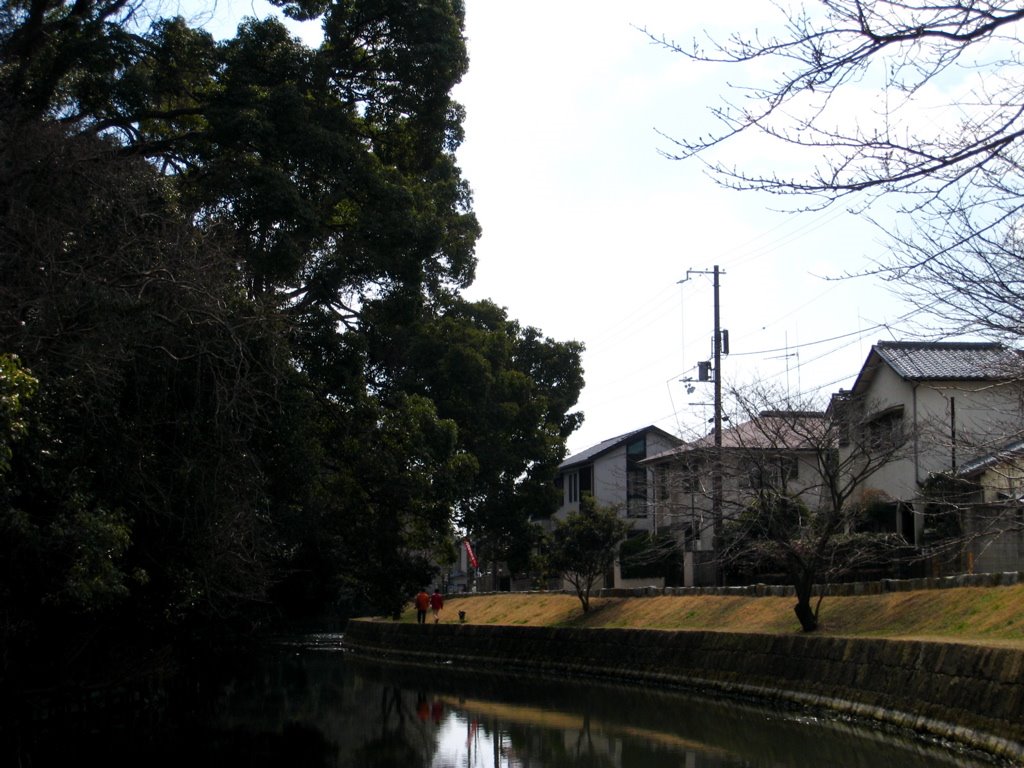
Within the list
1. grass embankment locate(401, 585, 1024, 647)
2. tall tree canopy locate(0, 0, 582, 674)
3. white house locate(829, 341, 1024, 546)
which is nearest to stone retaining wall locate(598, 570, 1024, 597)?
grass embankment locate(401, 585, 1024, 647)

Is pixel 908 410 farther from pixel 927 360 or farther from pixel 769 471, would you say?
pixel 769 471

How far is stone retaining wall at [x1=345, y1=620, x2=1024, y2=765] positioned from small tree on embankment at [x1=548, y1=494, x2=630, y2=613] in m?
2.10

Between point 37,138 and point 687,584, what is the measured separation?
86.9ft

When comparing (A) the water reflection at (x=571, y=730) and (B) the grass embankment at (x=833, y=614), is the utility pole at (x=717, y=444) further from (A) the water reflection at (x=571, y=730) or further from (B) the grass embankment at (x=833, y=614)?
(A) the water reflection at (x=571, y=730)

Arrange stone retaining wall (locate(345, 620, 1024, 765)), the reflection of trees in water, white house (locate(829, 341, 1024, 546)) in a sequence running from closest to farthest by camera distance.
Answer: stone retaining wall (locate(345, 620, 1024, 765)) → the reflection of trees in water → white house (locate(829, 341, 1024, 546))

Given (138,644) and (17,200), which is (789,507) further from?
(17,200)

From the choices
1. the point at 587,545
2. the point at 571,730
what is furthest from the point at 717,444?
the point at 571,730

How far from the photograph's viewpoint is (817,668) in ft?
68.1

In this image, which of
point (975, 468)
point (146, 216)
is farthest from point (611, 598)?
point (146, 216)

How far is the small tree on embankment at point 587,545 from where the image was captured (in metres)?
36.3

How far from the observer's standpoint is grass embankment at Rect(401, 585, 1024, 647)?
724 inches

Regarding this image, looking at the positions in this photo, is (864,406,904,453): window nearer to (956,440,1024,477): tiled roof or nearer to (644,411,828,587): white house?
(644,411,828,587): white house

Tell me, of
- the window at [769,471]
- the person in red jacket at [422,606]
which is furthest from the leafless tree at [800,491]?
the person in red jacket at [422,606]

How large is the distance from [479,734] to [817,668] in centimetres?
635
